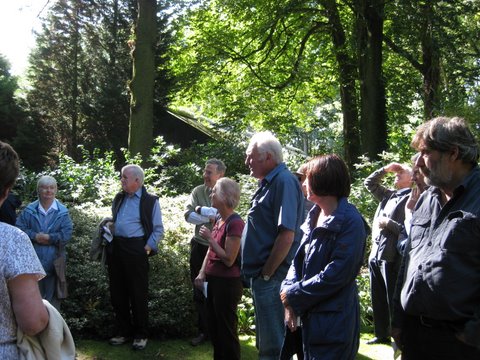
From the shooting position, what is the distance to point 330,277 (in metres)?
3.07

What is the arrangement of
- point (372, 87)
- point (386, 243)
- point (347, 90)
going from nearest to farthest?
point (386, 243) < point (372, 87) < point (347, 90)

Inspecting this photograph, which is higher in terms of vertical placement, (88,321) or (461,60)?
(461,60)

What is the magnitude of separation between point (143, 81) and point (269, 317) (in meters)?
9.70

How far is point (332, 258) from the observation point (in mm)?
3127

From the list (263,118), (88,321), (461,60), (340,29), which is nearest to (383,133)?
(461,60)

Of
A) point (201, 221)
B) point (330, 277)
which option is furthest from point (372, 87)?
point (330, 277)

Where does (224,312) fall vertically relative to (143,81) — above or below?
below

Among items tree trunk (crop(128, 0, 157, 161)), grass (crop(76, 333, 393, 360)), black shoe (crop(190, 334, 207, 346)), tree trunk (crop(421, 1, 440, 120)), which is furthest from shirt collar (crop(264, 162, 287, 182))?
tree trunk (crop(128, 0, 157, 161))

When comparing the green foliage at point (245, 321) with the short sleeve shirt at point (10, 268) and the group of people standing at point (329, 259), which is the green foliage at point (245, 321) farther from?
the short sleeve shirt at point (10, 268)

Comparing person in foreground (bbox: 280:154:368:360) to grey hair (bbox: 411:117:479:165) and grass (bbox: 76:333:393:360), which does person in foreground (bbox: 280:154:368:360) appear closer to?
grey hair (bbox: 411:117:479:165)

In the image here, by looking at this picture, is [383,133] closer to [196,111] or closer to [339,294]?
[339,294]

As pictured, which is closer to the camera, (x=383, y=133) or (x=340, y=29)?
(x=383, y=133)

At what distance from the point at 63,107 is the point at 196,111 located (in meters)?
6.21

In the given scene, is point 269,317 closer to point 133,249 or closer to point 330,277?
point 330,277
